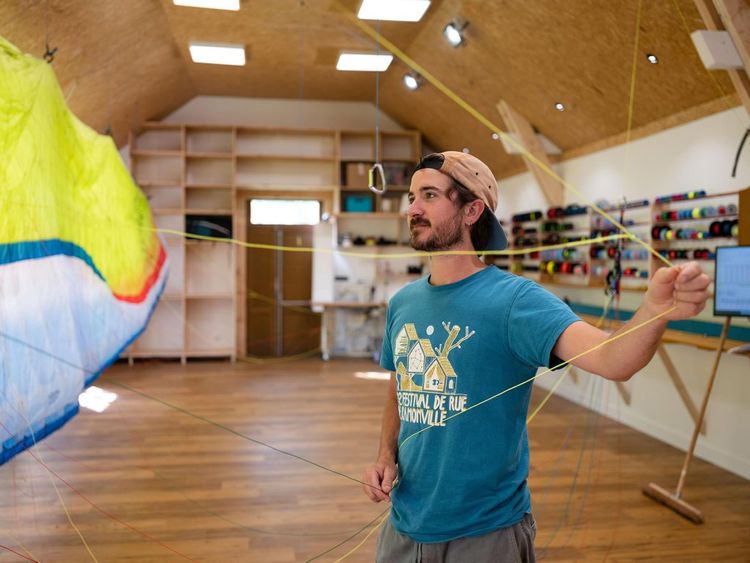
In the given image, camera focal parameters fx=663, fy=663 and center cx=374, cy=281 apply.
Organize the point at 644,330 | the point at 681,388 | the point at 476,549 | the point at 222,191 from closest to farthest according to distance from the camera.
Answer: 1. the point at 644,330
2. the point at 476,549
3. the point at 681,388
4. the point at 222,191

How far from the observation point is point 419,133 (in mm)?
8062

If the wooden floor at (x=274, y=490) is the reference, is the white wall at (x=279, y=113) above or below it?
above

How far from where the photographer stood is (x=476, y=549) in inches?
46.7

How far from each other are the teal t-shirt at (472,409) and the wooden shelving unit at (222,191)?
6.60m

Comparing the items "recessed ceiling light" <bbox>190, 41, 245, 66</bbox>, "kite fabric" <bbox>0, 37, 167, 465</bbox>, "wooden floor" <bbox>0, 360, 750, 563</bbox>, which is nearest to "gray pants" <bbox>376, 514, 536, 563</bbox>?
"kite fabric" <bbox>0, 37, 167, 465</bbox>

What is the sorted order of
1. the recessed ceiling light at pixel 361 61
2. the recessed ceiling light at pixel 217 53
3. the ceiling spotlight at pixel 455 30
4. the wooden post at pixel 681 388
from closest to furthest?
the wooden post at pixel 681 388 → the ceiling spotlight at pixel 455 30 → the recessed ceiling light at pixel 217 53 → the recessed ceiling light at pixel 361 61

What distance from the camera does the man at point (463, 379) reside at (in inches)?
46.8

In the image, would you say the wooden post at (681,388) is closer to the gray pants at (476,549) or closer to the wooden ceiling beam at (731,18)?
the wooden ceiling beam at (731,18)

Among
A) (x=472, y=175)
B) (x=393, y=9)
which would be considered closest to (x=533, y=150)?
(x=393, y=9)

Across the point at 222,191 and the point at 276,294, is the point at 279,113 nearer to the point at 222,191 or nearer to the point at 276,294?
the point at 222,191

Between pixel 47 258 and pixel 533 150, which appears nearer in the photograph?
pixel 47 258

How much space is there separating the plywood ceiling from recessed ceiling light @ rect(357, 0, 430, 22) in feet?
0.89

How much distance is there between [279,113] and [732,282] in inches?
243

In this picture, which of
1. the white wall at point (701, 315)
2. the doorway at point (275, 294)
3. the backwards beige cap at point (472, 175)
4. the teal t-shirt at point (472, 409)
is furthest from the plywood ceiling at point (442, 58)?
the teal t-shirt at point (472, 409)
